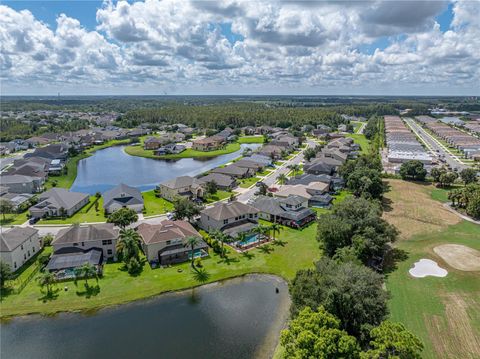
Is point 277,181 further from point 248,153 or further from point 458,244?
point 458,244

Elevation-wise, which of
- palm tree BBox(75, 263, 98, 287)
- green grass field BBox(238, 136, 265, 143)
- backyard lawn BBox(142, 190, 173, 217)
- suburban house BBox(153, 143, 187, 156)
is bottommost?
green grass field BBox(238, 136, 265, 143)

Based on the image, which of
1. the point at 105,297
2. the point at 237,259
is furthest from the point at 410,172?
the point at 105,297

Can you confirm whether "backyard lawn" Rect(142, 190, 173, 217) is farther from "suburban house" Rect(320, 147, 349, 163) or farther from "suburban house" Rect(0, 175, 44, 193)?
"suburban house" Rect(320, 147, 349, 163)

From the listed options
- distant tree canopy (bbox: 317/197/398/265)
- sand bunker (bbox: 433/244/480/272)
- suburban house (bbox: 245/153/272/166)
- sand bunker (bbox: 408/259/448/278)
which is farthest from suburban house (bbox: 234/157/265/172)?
sand bunker (bbox: 408/259/448/278)

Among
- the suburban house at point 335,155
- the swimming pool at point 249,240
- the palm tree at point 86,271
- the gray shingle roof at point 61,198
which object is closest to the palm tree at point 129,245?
the palm tree at point 86,271

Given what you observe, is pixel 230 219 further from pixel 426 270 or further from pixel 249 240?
pixel 426 270

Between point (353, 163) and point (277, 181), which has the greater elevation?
point (353, 163)
